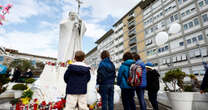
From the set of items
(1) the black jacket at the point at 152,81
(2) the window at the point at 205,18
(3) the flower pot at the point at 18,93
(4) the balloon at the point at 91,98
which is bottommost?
(3) the flower pot at the point at 18,93

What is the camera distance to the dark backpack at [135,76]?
251cm

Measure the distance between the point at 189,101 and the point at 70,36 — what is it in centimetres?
625

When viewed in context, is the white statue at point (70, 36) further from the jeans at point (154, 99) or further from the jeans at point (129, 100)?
the jeans at point (154, 99)

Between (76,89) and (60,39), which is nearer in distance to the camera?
(76,89)

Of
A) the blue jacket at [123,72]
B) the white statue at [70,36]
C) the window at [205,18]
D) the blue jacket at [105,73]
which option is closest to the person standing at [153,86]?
the blue jacket at [123,72]

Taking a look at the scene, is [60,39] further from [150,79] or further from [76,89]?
[150,79]

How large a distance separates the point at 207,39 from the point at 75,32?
22.0 m

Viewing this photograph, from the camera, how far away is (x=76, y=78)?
2311mm

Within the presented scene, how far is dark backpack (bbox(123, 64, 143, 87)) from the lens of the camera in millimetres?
2508

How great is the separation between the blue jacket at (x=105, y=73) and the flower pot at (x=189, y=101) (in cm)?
202

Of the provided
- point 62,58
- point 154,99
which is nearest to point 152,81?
point 154,99

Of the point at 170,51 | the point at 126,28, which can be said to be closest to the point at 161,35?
the point at 170,51

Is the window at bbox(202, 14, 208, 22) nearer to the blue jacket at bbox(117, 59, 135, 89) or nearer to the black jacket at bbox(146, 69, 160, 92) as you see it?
the black jacket at bbox(146, 69, 160, 92)

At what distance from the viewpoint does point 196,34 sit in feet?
63.5
